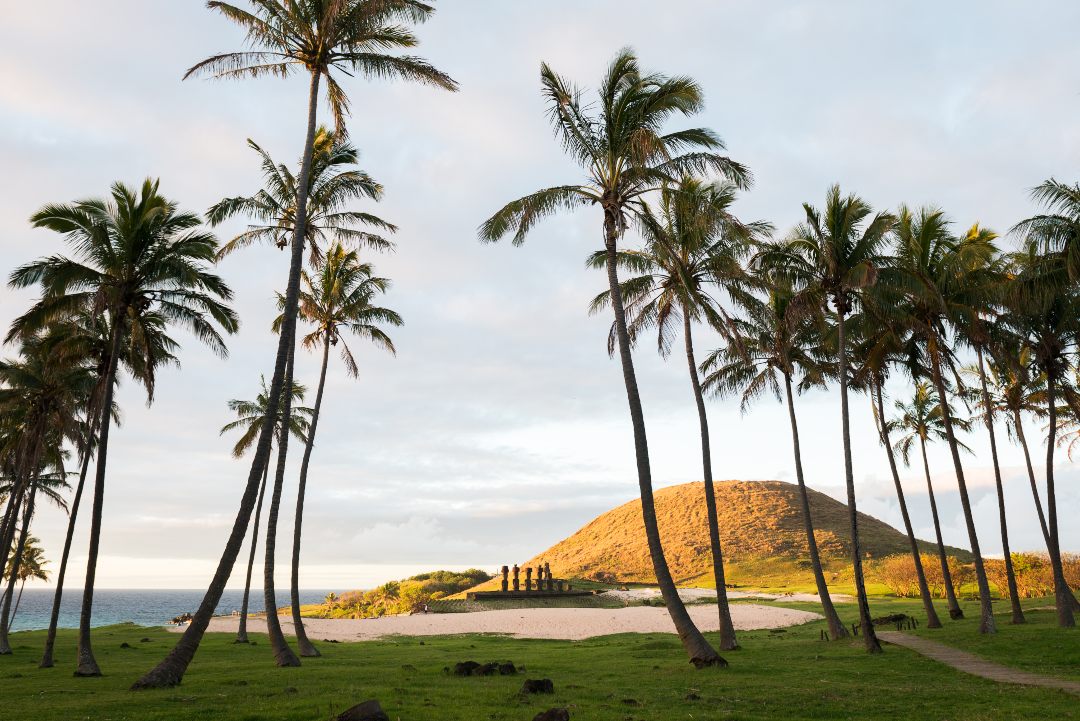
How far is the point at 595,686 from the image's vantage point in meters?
17.7

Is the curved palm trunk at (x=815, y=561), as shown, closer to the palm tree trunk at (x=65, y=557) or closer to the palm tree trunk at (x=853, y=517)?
the palm tree trunk at (x=853, y=517)

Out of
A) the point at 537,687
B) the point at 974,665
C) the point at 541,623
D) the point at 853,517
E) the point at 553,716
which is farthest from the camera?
the point at 541,623

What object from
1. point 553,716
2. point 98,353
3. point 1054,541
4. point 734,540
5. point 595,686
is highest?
point 98,353

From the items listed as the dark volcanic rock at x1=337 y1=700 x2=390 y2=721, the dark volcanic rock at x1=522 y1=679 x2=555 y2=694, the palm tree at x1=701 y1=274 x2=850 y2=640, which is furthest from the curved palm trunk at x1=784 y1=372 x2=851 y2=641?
the dark volcanic rock at x1=337 y1=700 x2=390 y2=721

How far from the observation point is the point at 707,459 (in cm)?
2741

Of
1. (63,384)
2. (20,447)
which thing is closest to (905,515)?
(63,384)

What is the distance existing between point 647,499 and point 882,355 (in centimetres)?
1548

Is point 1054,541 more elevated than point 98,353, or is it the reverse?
point 98,353

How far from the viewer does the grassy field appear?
13.8 m

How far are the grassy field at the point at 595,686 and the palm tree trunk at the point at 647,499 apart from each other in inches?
28.1

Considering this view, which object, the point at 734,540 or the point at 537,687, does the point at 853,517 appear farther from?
the point at 734,540

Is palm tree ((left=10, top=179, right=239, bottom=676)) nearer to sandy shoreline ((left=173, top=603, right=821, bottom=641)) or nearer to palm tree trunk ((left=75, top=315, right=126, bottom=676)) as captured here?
palm tree trunk ((left=75, top=315, right=126, bottom=676))

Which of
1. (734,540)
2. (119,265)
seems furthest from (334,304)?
(734,540)

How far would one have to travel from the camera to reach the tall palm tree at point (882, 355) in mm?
29312
